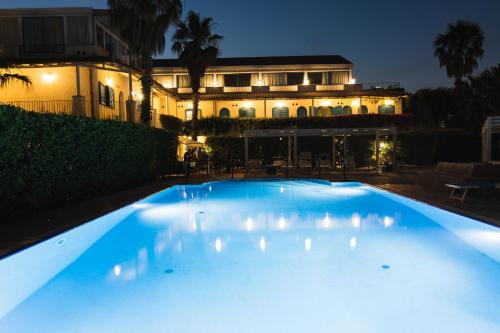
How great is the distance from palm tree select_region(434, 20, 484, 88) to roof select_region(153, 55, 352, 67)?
832cm

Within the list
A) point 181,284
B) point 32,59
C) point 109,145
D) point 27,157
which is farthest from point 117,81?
point 181,284

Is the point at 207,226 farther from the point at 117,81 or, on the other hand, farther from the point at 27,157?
the point at 117,81

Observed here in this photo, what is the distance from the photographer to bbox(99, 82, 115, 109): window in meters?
21.4

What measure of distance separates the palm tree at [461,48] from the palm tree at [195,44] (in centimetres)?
1724

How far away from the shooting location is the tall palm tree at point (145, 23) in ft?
59.9

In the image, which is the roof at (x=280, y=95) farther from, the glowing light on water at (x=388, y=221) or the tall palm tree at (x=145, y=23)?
the glowing light on water at (x=388, y=221)

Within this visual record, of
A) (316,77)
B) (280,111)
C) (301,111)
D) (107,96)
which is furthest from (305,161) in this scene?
(316,77)

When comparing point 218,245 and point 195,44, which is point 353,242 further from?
point 195,44

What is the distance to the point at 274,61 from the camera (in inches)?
1439

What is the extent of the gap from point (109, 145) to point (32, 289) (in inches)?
276

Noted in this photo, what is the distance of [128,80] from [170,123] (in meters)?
3.97

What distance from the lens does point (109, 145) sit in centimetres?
1154

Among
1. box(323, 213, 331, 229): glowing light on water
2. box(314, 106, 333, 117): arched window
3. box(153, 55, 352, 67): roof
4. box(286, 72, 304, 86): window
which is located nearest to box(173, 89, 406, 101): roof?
box(314, 106, 333, 117): arched window

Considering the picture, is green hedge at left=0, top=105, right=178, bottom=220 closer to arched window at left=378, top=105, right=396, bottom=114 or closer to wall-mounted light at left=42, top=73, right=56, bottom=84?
wall-mounted light at left=42, top=73, right=56, bottom=84
